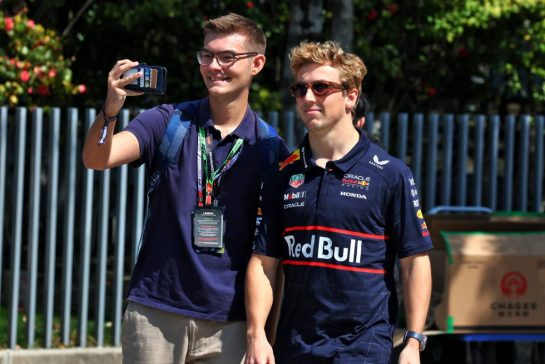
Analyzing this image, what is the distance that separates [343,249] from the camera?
3.92 m

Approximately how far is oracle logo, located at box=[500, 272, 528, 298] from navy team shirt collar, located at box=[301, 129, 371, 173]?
3.46 m

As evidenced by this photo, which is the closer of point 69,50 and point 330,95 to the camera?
point 330,95

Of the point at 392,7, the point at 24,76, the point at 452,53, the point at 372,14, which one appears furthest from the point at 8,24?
the point at 452,53

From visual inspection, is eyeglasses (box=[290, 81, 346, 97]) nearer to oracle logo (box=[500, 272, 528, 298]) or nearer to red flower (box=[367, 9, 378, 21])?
oracle logo (box=[500, 272, 528, 298])

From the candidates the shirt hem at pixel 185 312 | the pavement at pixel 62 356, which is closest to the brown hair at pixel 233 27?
the shirt hem at pixel 185 312

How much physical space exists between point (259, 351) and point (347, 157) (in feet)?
2.46

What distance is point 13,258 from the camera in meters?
8.52

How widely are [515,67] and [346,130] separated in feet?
28.4

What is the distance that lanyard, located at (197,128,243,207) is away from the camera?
4.25 m

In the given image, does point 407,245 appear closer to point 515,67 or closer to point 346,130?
point 346,130

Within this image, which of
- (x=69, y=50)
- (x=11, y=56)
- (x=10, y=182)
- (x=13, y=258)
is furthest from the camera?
(x=69, y=50)

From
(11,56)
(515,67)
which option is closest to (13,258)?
(11,56)

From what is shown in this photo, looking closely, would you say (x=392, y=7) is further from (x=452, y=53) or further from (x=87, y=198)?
(x=87, y=198)

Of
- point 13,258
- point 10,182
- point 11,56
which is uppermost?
point 11,56
